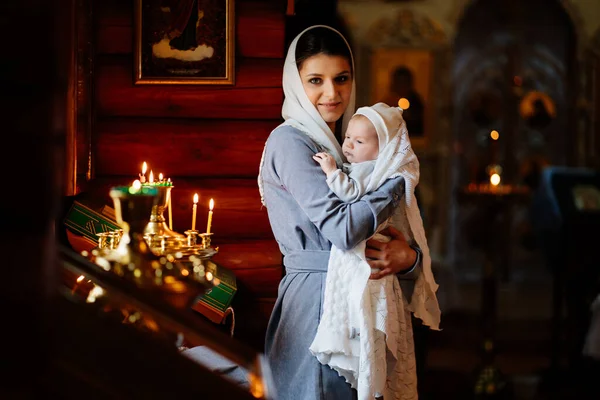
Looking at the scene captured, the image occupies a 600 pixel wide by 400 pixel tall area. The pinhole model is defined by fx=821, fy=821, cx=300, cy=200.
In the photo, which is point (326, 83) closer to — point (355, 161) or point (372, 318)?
point (355, 161)

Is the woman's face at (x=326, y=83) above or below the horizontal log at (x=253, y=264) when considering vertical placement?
above

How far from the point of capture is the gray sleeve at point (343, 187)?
2688mm

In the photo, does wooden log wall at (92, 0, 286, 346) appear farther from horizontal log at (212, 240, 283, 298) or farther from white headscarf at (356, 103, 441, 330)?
white headscarf at (356, 103, 441, 330)

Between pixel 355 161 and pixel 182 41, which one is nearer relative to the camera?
pixel 355 161

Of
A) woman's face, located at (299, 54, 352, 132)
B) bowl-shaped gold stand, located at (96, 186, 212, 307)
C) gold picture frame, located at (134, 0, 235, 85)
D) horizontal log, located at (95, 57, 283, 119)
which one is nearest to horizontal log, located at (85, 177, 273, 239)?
horizontal log, located at (95, 57, 283, 119)

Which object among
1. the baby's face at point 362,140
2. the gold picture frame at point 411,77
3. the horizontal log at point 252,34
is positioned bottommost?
the baby's face at point 362,140

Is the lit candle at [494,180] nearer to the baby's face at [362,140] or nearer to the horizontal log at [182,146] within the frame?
the horizontal log at [182,146]

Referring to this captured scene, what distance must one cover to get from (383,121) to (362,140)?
10 cm

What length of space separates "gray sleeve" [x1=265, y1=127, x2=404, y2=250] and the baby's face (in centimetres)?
14

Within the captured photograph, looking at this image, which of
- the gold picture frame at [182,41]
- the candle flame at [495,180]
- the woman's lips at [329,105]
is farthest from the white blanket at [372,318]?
the candle flame at [495,180]

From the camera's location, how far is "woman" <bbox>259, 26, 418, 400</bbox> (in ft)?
8.75

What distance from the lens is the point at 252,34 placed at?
352 cm

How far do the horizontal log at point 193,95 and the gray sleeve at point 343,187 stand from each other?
36.4 inches

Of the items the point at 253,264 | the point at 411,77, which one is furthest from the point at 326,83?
the point at 411,77
